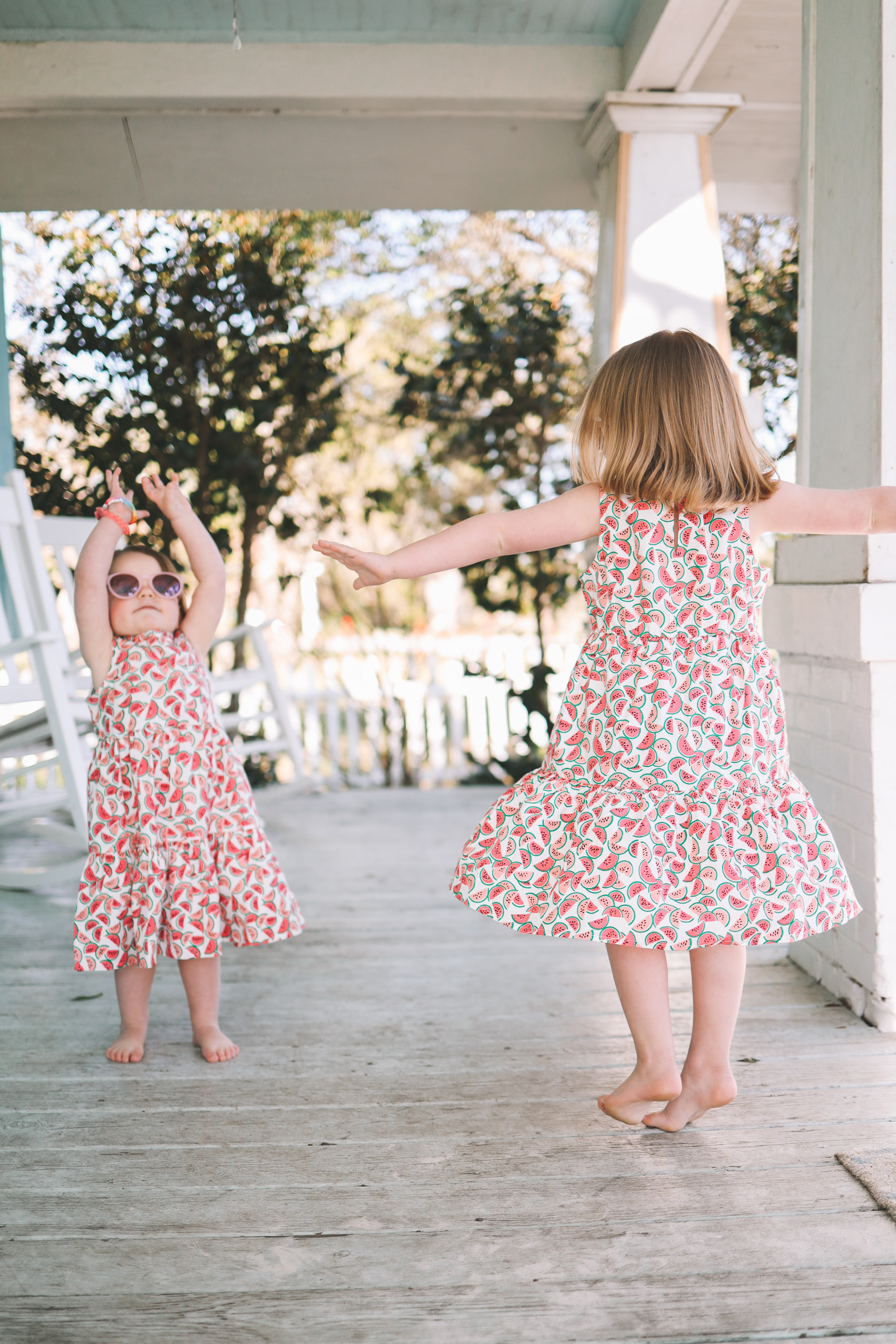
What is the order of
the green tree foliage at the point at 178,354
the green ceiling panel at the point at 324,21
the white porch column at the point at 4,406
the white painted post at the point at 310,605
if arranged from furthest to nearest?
the white painted post at the point at 310,605 → the green tree foliage at the point at 178,354 → the white porch column at the point at 4,406 → the green ceiling panel at the point at 324,21

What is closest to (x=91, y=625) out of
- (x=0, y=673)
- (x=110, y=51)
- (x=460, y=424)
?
(x=0, y=673)

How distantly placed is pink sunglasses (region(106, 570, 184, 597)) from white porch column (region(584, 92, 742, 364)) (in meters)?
2.03

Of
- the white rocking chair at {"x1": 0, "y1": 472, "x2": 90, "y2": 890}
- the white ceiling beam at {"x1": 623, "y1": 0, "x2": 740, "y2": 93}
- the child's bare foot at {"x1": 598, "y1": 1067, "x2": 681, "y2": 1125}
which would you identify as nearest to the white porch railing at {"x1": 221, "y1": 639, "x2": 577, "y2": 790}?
the white rocking chair at {"x1": 0, "y1": 472, "x2": 90, "y2": 890}

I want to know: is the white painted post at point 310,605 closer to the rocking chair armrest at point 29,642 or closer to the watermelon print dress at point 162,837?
the rocking chair armrest at point 29,642

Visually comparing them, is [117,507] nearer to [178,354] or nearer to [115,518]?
[115,518]

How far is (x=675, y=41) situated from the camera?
115 inches

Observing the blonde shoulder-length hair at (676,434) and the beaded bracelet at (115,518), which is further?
the beaded bracelet at (115,518)

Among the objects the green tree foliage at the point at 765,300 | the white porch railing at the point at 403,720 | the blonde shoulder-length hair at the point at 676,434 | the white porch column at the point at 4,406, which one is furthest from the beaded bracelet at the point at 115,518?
the white porch railing at the point at 403,720

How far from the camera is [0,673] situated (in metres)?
3.33

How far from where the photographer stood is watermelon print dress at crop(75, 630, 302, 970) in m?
1.71

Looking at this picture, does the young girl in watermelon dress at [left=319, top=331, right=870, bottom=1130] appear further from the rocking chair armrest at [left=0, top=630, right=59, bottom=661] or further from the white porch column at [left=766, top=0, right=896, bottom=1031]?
the rocking chair armrest at [left=0, top=630, right=59, bottom=661]

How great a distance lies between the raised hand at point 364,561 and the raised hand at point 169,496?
1.58ft

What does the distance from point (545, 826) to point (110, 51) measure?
3.02 metres

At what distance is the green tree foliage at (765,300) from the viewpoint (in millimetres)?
3289
